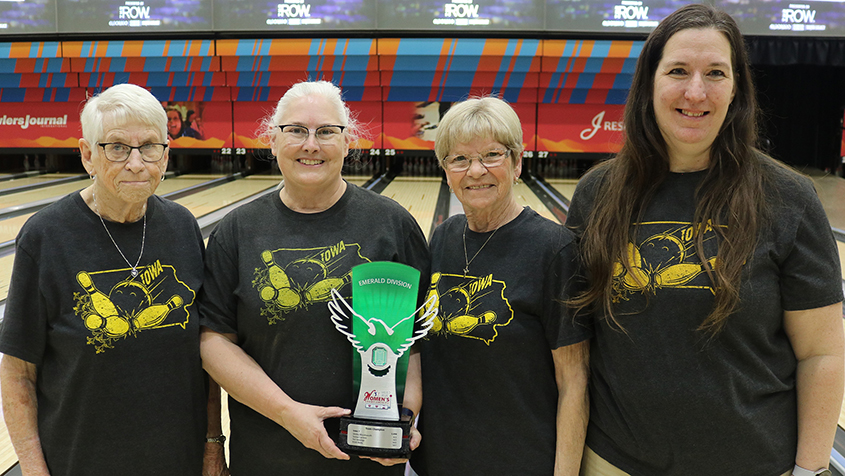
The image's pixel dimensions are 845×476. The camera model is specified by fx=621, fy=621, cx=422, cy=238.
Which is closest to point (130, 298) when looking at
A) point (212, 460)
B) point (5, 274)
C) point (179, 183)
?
point (212, 460)

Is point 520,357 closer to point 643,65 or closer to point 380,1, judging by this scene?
point 643,65

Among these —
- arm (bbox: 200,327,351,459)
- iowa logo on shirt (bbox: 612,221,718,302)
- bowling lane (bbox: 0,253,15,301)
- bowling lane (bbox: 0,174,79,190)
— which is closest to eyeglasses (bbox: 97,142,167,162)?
arm (bbox: 200,327,351,459)

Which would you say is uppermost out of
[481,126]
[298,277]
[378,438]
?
[481,126]

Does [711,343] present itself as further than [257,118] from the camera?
No

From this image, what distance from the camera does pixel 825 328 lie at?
3.21 ft

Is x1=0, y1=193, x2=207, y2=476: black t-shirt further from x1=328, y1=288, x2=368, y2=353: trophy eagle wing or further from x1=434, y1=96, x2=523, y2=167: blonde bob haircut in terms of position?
x1=434, y1=96, x2=523, y2=167: blonde bob haircut

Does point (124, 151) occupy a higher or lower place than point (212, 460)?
higher

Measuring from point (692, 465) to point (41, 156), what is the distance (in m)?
7.19

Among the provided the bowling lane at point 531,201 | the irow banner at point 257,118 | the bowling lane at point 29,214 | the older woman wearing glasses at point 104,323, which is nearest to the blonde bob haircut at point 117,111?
the older woman wearing glasses at point 104,323

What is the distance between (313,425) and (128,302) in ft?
1.29

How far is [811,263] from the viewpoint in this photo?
953mm

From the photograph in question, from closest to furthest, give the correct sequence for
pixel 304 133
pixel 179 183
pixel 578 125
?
pixel 304 133
pixel 578 125
pixel 179 183

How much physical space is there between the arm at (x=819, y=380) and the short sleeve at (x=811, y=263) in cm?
3

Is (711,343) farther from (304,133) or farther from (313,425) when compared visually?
(304,133)
